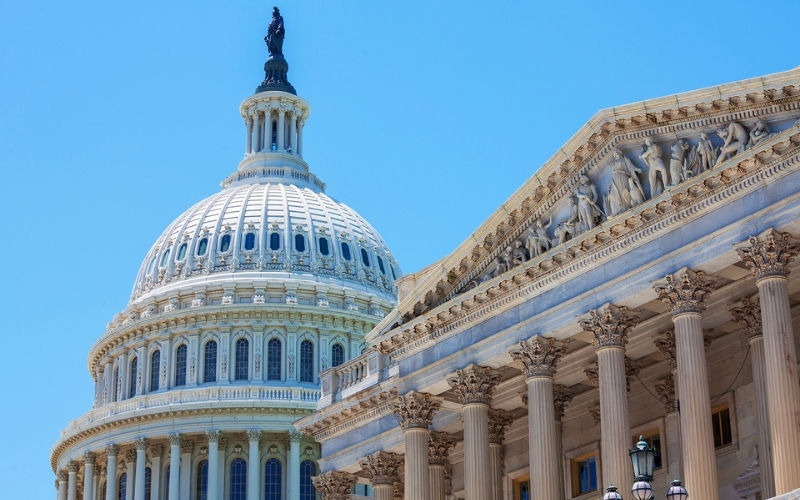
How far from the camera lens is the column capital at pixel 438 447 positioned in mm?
58438

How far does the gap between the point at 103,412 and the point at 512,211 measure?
2886 inches

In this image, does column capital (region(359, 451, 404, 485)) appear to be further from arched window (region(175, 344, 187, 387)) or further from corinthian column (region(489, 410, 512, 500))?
arched window (region(175, 344, 187, 387))

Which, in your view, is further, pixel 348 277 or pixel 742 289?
pixel 348 277

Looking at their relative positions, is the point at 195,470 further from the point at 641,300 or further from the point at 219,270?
the point at 641,300

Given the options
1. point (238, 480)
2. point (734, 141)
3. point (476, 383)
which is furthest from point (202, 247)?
point (734, 141)

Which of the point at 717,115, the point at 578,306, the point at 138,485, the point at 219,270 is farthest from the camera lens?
the point at 219,270

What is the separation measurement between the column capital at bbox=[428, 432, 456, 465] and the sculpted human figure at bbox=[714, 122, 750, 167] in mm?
17707

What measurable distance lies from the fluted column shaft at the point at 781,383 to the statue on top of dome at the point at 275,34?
10604 cm

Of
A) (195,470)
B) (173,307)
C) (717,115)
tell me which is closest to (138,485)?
(195,470)

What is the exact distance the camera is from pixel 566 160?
51.1 metres

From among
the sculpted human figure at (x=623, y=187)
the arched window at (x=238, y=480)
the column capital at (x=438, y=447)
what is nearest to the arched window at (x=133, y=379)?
the arched window at (x=238, y=480)

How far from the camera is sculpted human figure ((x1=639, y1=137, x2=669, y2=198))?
47625mm

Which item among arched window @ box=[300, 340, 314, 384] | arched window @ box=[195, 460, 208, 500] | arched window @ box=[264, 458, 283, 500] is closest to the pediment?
arched window @ box=[264, 458, 283, 500]

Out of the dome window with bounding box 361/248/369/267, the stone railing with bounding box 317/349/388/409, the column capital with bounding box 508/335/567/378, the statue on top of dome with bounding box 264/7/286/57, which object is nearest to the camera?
the column capital with bounding box 508/335/567/378
